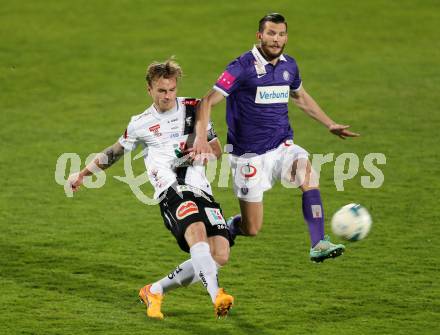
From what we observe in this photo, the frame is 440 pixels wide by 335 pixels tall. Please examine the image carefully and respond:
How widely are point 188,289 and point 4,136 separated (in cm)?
712

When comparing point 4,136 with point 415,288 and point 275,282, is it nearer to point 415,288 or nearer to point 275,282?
point 275,282

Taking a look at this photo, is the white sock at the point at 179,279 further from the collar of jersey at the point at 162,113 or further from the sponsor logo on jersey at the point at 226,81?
the sponsor logo on jersey at the point at 226,81

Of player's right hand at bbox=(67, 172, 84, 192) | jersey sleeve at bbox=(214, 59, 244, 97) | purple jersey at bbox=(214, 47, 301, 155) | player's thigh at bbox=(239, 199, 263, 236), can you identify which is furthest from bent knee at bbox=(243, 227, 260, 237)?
player's right hand at bbox=(67, 172, 84, 192)

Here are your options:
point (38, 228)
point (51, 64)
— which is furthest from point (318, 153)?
point (51, 64)

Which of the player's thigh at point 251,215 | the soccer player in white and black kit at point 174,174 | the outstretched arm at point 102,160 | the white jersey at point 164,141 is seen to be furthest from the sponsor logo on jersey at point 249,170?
the outstretched arm at point 102,160

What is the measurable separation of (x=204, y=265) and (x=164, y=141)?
1.25 meters

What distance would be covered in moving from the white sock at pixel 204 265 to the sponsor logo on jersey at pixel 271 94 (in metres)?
1.68

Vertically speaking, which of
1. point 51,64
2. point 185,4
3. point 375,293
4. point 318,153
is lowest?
point 375,293

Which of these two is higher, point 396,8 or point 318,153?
point 396,8

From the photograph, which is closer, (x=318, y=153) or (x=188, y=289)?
(x=188, y=289)

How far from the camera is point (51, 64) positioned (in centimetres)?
1970

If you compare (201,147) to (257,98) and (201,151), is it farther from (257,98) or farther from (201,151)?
(257,98)

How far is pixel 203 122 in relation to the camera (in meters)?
8.26

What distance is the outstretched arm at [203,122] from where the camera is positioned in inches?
317
